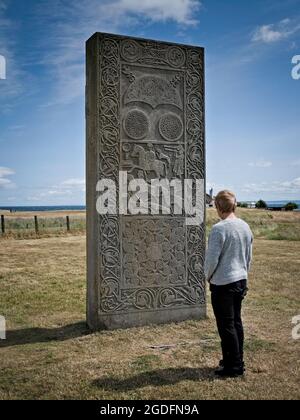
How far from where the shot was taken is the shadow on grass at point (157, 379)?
4327mm

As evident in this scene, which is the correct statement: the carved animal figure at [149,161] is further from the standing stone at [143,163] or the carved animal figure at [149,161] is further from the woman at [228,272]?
the woman at [228,272]

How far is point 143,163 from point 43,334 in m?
2.72

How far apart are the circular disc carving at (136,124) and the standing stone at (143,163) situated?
0.01 metres

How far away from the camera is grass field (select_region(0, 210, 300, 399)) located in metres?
4.23

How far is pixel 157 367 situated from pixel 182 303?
189cm

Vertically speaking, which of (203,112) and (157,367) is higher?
(203,112)

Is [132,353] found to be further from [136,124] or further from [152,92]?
[152,92]

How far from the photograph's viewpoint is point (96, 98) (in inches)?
242

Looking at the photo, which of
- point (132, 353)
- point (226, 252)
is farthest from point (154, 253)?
point (226, 252)

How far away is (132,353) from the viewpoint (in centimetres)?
533

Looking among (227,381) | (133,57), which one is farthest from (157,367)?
(133,57)

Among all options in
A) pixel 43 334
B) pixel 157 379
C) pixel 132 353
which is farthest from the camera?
pixel 43 334
